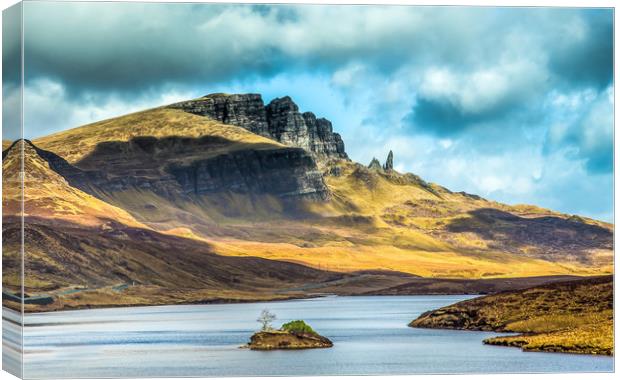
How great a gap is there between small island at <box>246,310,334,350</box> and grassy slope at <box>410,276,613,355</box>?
33.0 ft

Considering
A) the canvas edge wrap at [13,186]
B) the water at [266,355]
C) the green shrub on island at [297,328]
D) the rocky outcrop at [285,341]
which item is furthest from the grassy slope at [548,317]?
the canvas edge wrap at [13,186]

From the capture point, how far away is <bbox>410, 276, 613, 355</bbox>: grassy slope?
2490 inches

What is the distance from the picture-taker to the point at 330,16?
74.1 meters

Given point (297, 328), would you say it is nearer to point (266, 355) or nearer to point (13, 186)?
point (266, 355)

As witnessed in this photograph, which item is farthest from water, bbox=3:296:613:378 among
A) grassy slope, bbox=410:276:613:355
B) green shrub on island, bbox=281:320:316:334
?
green shrub on island, bbox=281:320:316:334

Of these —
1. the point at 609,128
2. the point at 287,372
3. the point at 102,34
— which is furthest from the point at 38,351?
the point at 609,128

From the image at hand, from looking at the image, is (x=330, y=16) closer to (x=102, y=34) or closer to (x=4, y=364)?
(x=102, y=34)

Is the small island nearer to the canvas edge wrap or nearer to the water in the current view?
the water

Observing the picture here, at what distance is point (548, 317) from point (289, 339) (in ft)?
55.7

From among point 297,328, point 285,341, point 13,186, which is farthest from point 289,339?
point 13,186

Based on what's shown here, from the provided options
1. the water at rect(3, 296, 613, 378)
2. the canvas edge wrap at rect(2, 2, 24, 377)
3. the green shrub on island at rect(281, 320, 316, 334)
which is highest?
the canvas edge wrap at rect(2, 2, 24, 377)

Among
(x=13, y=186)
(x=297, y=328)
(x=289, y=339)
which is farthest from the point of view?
(x=297, y=328)

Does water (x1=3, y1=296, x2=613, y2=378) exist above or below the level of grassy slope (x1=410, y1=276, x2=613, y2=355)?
below

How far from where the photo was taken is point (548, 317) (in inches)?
2923
